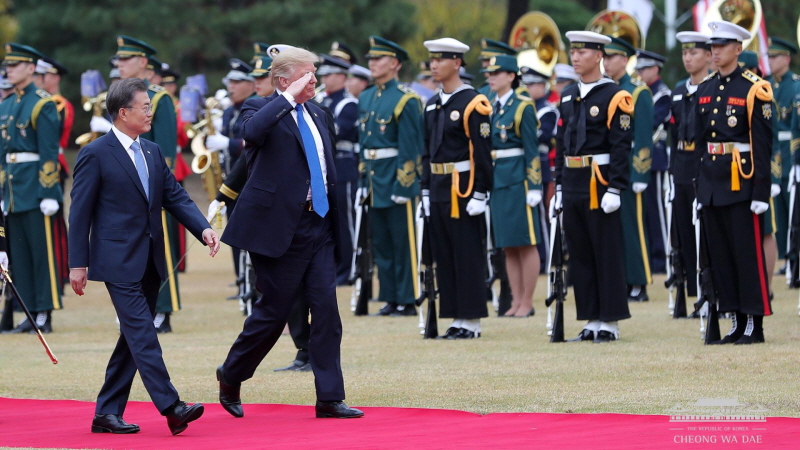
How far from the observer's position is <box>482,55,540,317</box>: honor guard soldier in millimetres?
11984

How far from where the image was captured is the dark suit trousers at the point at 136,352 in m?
6.80

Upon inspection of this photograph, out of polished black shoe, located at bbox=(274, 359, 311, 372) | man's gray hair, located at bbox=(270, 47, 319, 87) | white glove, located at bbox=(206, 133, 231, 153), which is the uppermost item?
man's gray hair, located at bbox=(270, 47, 319, 87)

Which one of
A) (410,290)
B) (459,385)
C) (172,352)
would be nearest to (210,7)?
(410,290)

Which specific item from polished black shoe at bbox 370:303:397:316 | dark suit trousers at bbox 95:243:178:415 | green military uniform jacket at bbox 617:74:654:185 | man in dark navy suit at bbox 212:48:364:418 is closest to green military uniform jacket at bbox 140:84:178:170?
polished black shoe at bbox 370:303:397:316

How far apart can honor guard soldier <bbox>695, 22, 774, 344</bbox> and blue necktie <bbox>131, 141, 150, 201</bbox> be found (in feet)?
13.8

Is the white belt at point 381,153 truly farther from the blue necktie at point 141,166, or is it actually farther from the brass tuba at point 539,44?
the brass tuba at point 539,44

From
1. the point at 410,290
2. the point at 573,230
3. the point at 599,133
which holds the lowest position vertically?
the point at 410,290

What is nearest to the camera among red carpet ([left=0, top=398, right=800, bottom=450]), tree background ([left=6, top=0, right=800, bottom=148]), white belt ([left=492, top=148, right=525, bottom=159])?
red carpet ([left=0, top=398, right=800, bottom=450])

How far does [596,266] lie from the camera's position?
10.1 metres

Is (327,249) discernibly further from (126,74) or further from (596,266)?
(126,74)

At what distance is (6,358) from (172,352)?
1169 millimetres

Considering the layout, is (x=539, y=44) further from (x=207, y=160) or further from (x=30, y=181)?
(x=30, y=181)

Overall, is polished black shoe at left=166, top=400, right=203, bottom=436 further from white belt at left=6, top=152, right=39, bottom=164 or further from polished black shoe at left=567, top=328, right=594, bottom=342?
white belt at left=6, top=152, right=39, bottom=164

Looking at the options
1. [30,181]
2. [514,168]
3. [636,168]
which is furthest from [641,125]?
[30,181]
